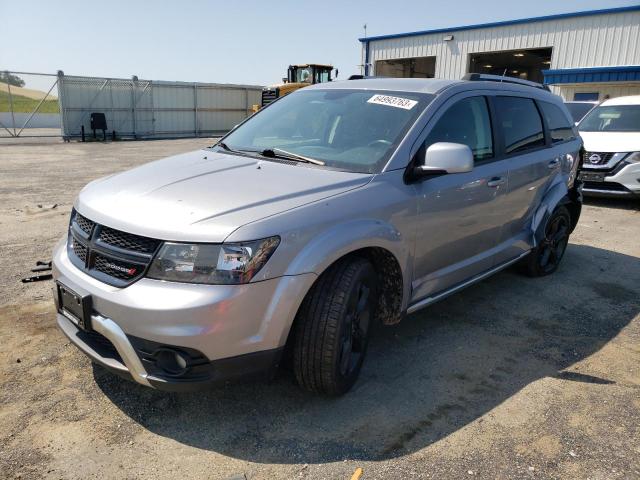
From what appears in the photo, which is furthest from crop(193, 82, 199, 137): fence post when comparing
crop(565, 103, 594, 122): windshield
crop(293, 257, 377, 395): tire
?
A: crop(293, 257, 377, 395): tire

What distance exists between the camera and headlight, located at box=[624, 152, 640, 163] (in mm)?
8719

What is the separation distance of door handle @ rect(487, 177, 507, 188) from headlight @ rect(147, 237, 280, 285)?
7.13 feet

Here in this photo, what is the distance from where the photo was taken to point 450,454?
102 inches

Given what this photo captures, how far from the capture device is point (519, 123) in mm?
4500

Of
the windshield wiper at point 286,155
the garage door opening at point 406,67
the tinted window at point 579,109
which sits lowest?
the windshield wiper at point 286,155

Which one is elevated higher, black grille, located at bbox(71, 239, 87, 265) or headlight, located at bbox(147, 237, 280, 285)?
headlight, located at bbox(147, 237, 280, 285)

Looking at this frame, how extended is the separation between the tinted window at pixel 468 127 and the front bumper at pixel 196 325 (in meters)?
1.56

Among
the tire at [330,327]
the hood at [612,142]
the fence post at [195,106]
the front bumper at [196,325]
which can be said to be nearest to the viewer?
the front bumper at [196,325]

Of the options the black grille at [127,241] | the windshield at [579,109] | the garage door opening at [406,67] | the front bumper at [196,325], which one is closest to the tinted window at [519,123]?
the front bumper at [196,325]

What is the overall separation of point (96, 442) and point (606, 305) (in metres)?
4.14

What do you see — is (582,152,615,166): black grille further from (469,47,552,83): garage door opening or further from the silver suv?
(469,47,552,83): garage door opening

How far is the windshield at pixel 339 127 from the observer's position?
332cm

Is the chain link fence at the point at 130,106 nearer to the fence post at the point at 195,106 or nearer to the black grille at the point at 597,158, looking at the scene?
the fence post at the point at 195,106

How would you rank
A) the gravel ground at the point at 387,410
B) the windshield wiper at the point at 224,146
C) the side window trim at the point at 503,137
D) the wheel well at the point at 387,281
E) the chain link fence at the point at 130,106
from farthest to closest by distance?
the chain link fence at the point at 130,106
the side window trim at the point at 503,137
the windshield wiper at the point at 224,146
the wheel well at the point at 387,281
the gravel ground at the point at 387,410
